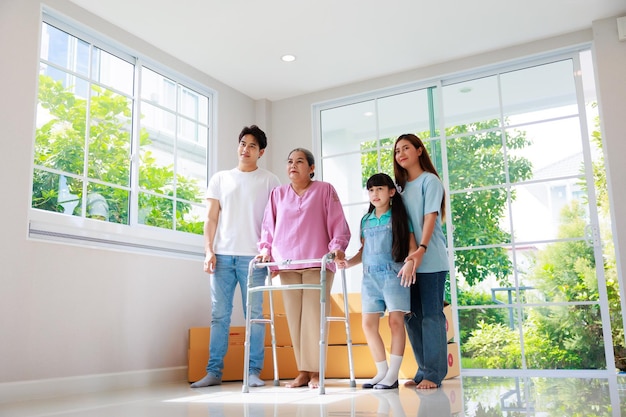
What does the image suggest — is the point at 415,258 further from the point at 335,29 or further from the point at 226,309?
the point at 335,29

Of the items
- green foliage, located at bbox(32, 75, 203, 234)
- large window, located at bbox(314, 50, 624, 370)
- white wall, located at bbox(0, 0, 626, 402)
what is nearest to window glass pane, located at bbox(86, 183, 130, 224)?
green foliage, located at bbox(32, 75, 203, 234)

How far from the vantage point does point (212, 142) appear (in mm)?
4688

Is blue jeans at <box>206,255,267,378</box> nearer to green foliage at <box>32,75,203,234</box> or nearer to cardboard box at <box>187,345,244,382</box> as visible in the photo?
cardboard box at <box>187,345,244,382</box>

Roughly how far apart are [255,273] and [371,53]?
2.05 m

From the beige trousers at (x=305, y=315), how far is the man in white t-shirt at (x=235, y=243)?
34 cm

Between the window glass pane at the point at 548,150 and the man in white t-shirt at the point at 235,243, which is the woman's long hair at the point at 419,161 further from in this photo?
the window glass pane at the point at 548,150

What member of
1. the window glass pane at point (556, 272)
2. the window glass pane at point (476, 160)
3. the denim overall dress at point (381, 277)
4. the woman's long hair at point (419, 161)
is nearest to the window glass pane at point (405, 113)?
the window glass pane at point (476, 160)

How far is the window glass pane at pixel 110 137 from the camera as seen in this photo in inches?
143

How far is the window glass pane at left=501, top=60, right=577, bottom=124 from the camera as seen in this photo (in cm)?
417

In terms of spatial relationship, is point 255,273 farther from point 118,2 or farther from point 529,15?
point 529,15

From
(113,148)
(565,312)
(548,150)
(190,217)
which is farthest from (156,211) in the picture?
(565,312)

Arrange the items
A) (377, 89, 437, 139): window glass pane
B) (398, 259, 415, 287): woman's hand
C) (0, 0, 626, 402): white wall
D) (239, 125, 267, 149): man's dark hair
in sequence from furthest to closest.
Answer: (377, 89, 437, 139): window glass pane, (239, 125, 267, 149): man's dark hair, (0, 0, 626, 402): white wall, (398, 259, 415, 287): woman's hand

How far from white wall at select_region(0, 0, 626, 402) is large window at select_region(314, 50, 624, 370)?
22 centimetres

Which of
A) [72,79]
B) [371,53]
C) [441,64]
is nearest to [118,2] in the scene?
[72,79]
